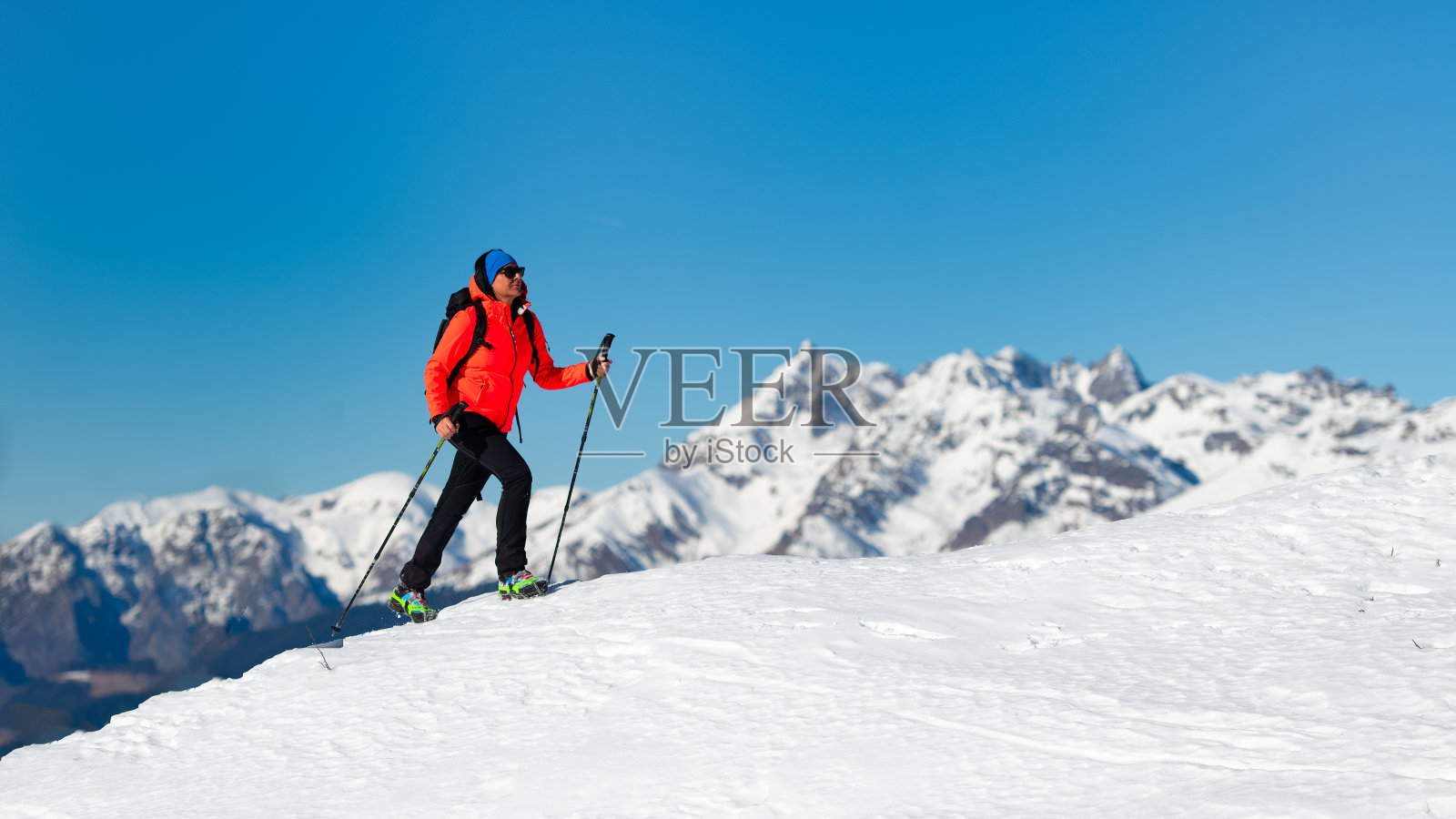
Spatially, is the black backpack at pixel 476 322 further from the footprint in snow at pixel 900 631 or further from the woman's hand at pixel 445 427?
the footprint in snow at pixel 900 631

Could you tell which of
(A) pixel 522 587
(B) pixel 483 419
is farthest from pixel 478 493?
(A) pixel 522 587

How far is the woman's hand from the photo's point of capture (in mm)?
8141

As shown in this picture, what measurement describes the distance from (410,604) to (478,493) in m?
1.15

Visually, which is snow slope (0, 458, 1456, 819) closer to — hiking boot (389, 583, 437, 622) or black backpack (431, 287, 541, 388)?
hiking boot (389, 583, 437, 622)

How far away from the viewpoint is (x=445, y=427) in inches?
320

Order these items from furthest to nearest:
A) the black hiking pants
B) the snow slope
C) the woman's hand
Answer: the black hiking pants → the woman's hand → the snow slope

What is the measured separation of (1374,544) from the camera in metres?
7.16

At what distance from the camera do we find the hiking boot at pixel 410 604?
8.20 m

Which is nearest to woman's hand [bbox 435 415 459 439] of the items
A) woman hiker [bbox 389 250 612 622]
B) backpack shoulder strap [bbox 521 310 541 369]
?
woman hiker [bbox 389 250 612 622]

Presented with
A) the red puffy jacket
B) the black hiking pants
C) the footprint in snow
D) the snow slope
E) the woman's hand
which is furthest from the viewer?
the black hiking pants

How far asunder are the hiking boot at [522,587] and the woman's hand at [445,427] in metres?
1.40

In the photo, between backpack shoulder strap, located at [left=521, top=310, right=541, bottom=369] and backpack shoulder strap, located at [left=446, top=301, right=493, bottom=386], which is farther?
backpack shoulder strap, located at [left=521, top=310, right=541, bottom=369]

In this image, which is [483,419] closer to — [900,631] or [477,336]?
[477,336]

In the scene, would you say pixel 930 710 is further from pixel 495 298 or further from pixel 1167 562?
pixel 495 298
